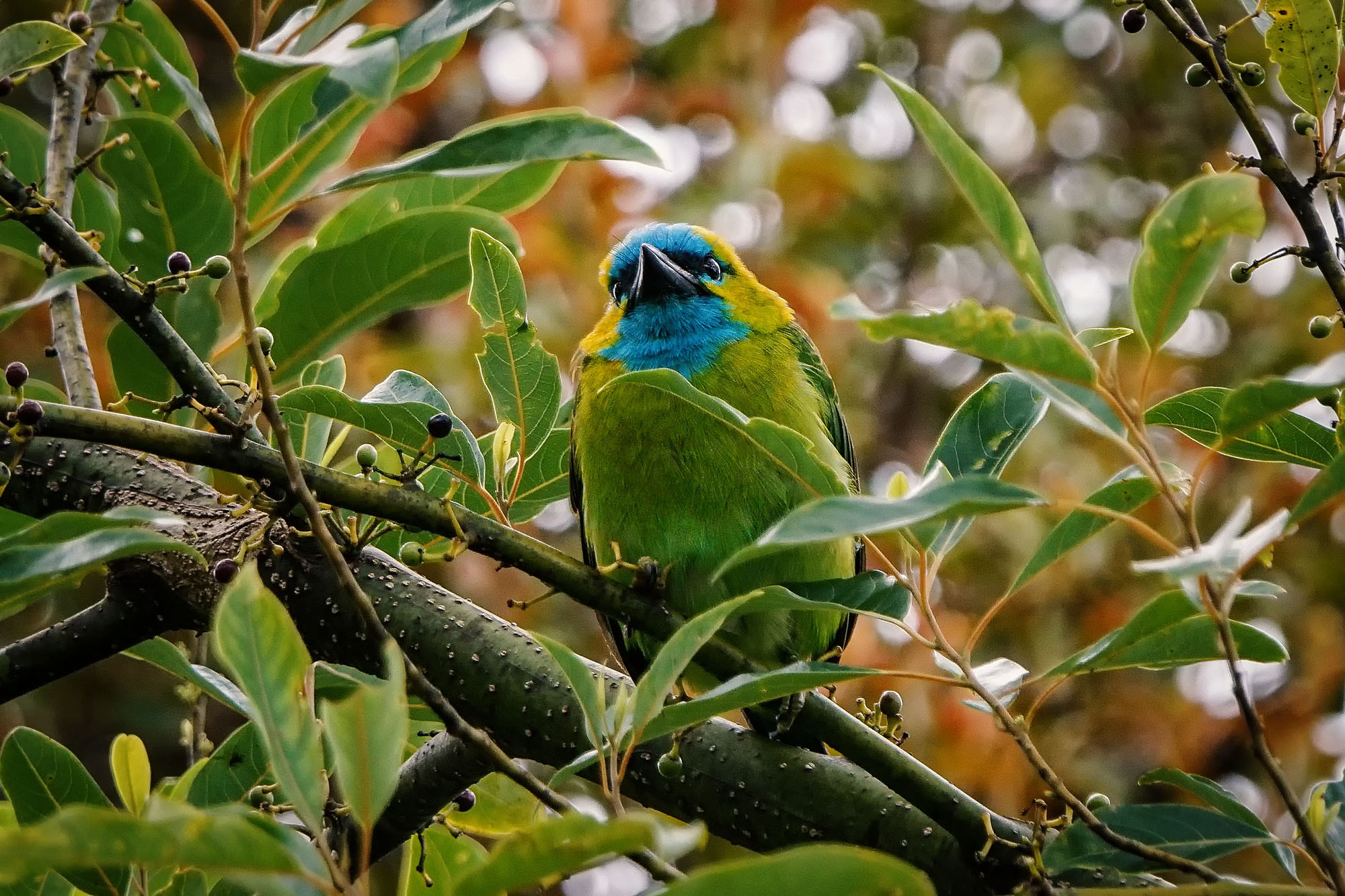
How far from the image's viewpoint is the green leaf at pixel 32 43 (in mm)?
1752

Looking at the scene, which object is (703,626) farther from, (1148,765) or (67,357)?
(1148,765)

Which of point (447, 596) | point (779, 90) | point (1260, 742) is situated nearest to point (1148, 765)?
point (779, 90)

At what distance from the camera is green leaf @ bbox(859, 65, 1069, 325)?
4.48 feet

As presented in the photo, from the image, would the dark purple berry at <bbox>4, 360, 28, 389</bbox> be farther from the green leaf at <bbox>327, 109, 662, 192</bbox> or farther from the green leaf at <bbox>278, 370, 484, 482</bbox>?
the green leaf at <bbox>327, 109, 662, 192</bbox>

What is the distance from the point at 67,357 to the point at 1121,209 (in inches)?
231

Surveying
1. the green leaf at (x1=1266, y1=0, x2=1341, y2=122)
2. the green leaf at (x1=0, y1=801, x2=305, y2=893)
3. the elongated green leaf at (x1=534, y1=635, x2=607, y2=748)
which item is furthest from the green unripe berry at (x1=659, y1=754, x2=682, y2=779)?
the green leaf at (x1=1266, y1=0, x2=1341, y2=122)

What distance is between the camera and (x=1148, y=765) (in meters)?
5.79

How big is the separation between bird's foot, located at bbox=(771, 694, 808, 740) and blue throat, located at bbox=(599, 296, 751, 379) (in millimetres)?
1204

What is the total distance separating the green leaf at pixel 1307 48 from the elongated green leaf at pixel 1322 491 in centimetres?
71

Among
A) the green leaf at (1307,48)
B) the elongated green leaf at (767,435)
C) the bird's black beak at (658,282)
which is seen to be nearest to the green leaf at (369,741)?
the elongated green leaf at (767,435)

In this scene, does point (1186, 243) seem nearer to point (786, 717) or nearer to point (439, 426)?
point (439, 426)

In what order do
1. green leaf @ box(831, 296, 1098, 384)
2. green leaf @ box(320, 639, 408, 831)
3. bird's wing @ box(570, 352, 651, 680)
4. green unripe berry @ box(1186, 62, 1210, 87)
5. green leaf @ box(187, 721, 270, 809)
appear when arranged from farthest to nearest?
bird's wing @ box(570, 352, 651, 680) → green leaf @ box(187, 721, 270, 809) → green unripe berry @ box(1186, 62, 1210, 87) → green leaf @ box(831, 296, 1098, 384) → green leaf @ box(320, 639, 408, 831)

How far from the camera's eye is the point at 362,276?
2297 millimetres

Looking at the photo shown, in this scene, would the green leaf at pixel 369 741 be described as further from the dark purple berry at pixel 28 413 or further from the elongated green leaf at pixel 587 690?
the dark purple berry at pixel 28 413
